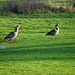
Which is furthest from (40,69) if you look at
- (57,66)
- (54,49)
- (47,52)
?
(54,49)

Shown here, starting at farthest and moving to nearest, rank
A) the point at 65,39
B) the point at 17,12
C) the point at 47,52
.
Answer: the point at 17,12, the point at 65,39, the point at 47,52

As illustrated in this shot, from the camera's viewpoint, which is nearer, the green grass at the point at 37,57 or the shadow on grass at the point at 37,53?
the green grass at the point at 37,57

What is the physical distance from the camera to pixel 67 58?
42.8ft

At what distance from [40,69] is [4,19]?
60.9 ft

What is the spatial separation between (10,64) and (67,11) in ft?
78.1

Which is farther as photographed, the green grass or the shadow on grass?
the shadow on grass

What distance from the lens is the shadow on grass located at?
13.1 metres

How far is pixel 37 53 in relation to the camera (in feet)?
46.4

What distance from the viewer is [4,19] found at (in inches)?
1141

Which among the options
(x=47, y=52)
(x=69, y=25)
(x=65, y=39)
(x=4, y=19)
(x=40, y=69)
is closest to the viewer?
(x=40, y=69)

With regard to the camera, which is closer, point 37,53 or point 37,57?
point 37,57

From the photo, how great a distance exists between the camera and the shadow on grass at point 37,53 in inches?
514

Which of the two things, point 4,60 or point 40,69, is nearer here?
point 40,69

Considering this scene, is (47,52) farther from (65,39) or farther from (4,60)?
(65,39)
